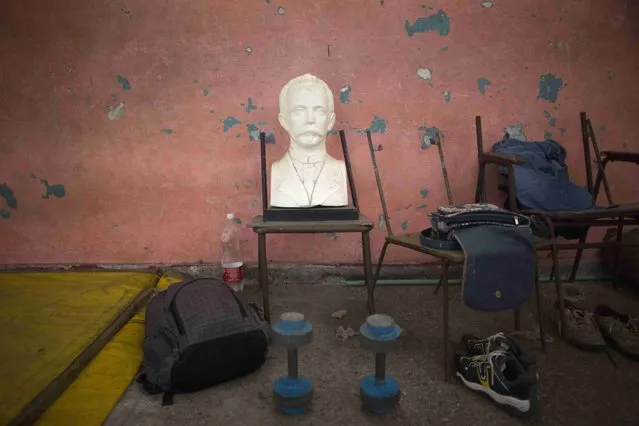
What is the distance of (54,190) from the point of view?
2500 mm

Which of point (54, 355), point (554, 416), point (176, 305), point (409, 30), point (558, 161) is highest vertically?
point (409, 30)

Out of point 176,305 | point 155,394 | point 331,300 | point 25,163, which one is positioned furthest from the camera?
point 25,163

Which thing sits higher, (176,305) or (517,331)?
(176,305)

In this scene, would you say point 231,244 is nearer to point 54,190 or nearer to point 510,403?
point 54,190

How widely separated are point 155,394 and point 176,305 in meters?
0.31

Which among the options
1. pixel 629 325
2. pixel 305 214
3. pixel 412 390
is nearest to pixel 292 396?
pixel 412 390

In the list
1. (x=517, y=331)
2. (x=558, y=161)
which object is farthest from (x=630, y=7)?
(x=517, y=331)

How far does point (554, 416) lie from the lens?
130 centimetres

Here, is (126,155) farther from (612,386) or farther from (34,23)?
(612,386)

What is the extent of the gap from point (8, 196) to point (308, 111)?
1981mm

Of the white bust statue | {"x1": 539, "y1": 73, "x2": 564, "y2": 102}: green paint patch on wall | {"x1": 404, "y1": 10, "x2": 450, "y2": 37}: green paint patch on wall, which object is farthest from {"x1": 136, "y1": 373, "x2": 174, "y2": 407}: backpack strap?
{"x1": 539, "y1": 73, "x2": 564, "y2": 102}: green paint patch on wall

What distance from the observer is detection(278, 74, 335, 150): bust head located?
76.6 inches

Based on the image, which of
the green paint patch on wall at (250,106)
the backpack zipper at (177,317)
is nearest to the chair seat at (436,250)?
the backpack zipper at (177,317)

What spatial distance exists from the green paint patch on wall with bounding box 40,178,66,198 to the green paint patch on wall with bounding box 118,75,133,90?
0.73m
